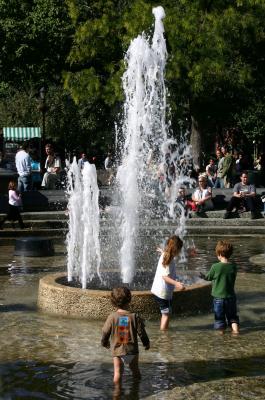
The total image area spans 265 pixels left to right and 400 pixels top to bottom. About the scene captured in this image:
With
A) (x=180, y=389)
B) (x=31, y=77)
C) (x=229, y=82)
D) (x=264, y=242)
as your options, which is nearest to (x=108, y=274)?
(x=180, y=389)

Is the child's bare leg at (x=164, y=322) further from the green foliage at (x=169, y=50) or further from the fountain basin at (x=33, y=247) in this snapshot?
the green foliage at (x=169, y=50)

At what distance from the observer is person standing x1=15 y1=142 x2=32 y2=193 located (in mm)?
25828

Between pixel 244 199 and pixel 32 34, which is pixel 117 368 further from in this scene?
pixel 32 34

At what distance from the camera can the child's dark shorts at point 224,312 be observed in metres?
10.8

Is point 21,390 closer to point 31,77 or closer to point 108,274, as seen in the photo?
point 108,274

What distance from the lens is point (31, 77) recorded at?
145ft

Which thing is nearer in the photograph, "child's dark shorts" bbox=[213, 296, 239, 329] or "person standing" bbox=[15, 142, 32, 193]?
"child's dark shorts" bbox=[213, 296, 239, 329]

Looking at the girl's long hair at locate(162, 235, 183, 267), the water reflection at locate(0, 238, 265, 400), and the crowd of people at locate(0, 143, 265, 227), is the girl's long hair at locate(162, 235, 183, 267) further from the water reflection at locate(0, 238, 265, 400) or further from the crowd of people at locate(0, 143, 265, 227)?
the crowd of people at locate(0, 143, 265, 227)

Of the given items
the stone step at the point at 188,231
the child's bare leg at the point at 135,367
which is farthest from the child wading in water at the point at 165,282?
the stone step at the point at 188,231

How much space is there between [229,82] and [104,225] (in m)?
14.0

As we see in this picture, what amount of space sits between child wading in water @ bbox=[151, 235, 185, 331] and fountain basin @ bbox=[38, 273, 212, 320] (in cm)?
43

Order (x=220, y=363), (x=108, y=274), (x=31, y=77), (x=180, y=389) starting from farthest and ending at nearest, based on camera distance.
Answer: (x=31, y=77), (x=108, y=274), (x=220, y=363), (x=180, y=389)

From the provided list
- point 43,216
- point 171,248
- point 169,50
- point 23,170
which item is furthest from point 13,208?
point 169,50

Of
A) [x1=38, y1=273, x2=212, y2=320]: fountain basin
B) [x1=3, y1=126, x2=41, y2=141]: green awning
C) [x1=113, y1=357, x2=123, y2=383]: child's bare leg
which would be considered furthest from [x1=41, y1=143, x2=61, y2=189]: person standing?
[x1=3, y1=126, x2=41, y2=141]: green awning
